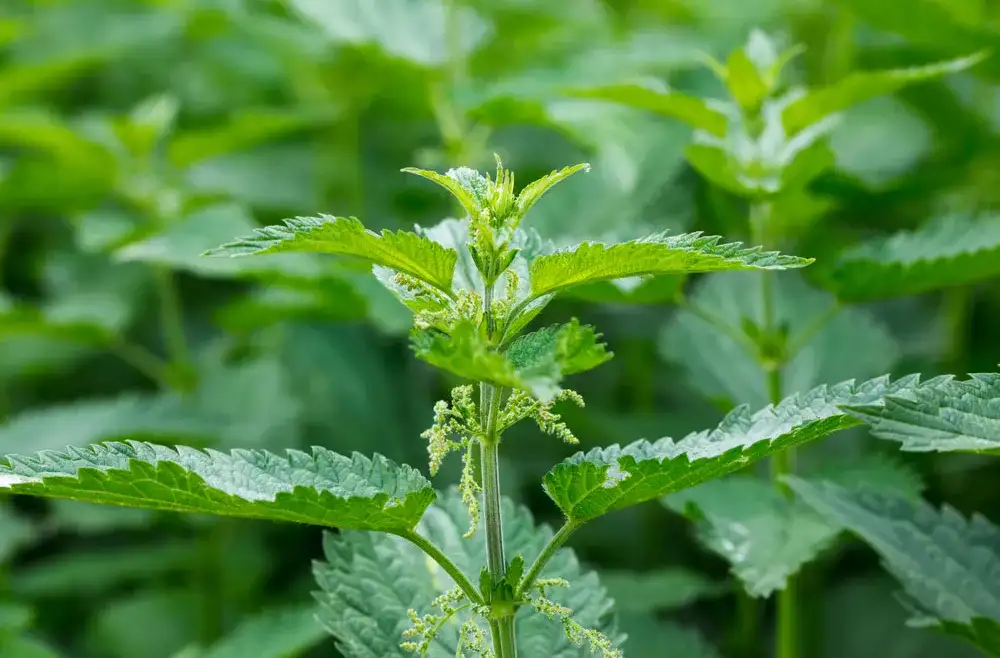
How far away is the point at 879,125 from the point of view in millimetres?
2250

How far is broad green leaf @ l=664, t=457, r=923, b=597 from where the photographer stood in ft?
3.83

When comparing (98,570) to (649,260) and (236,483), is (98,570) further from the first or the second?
(649,260)

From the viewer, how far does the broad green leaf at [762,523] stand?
3.83 feet

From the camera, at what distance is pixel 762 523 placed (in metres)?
A: 1.30

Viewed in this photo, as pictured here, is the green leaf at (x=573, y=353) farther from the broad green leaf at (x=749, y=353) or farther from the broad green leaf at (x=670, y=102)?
the broad green leaf at (x=749, y=353)

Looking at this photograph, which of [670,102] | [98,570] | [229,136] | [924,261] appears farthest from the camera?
[229,136]

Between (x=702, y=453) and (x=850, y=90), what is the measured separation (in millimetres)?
733

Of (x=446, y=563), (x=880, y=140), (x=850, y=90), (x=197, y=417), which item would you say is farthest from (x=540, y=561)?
(x=880, y=140)

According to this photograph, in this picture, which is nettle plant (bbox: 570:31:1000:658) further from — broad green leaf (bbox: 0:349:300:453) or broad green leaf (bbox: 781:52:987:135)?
broad green leaf (bbox: 0:349:300:453)

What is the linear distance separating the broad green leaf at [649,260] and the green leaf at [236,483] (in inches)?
8.6

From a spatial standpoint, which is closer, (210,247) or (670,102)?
(670,102)

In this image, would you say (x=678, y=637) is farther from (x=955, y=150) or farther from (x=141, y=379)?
(x=141, y=379)

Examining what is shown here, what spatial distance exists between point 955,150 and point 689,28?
0.94 meters

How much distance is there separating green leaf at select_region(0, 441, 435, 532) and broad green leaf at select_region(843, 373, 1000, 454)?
381 mm
